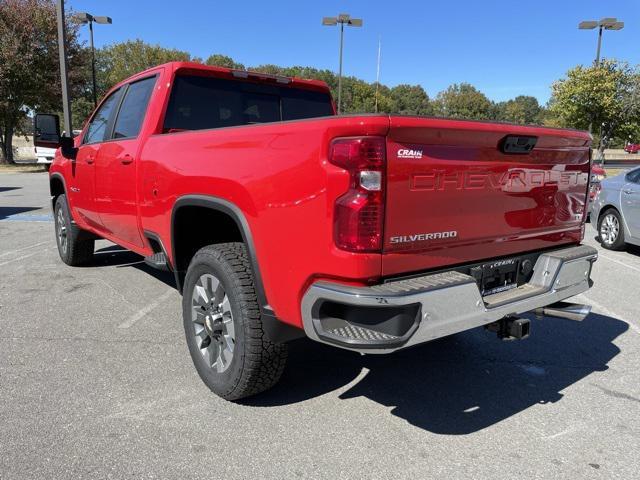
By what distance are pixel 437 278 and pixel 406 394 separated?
1.14m

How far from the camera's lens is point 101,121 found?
16.6ft

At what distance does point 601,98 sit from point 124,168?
2844 cm

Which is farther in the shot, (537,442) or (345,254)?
(537,442)

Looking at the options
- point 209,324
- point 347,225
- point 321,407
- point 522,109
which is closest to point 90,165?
point 209,324

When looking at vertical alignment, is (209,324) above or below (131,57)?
below

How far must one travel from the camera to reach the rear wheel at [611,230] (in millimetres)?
7762

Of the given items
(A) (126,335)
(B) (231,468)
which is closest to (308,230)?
(B) (231,468)

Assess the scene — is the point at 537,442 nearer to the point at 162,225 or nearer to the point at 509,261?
the point at 509,261

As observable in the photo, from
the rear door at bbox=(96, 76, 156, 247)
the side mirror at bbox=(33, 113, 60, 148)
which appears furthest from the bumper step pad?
the side mirror at bbox=(33, 113, 60, 148)

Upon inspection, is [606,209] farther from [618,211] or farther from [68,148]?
[68,148]

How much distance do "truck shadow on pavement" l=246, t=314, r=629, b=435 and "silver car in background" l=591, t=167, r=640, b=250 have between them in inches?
146

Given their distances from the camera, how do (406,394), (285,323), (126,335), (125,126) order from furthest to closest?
(125,126), (126,335), (406,394), (285,323)

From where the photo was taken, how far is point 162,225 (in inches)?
140

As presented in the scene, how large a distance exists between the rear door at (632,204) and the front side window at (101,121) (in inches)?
271
